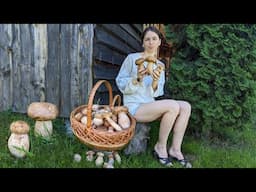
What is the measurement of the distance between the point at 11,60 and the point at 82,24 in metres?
→ 0.88

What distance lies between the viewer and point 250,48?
131 inches

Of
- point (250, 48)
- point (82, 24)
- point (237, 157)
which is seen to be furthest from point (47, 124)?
point (250, 48)

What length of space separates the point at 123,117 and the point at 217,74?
1.03 meters

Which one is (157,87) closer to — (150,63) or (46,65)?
(150,63)

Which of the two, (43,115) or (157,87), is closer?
(157,87)

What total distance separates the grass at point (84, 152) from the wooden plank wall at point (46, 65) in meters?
0.23

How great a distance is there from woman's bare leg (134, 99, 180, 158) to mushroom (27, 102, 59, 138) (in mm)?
780

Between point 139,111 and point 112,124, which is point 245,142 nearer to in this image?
point 139,111

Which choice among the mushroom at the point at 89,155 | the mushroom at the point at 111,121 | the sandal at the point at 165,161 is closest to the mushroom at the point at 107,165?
the mushroom at the point at 89,155

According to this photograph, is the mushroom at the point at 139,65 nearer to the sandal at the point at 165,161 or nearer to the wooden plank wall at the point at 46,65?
the wooden plank wall at the point at 46,65

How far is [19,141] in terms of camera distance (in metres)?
2.87

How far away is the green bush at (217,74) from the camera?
326 centimetres

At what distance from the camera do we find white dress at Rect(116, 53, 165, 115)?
119 inches

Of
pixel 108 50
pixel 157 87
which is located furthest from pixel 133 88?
pixel 108 50
